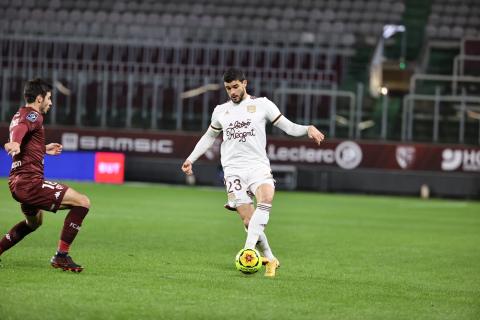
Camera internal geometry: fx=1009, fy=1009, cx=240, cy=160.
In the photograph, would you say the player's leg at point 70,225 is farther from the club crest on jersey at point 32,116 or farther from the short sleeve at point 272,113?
the short sleeve at point 272,113

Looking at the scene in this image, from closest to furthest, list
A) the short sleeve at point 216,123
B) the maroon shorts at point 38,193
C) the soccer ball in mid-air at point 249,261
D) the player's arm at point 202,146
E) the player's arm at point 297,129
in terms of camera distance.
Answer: the maroon shorts at point 38,193, the soccer ball in mid-air at point 249,261, the player's arm at point 297,129, the short sleeve at point 216,123, the player's arm at point 202,146

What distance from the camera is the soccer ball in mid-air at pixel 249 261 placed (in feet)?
32.7

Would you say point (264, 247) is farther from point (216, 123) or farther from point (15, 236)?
point (15, 236)

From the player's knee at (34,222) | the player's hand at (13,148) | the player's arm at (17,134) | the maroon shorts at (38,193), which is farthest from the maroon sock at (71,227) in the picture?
the player's hand at (13,148)

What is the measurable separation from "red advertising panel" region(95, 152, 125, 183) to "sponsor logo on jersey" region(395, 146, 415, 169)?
24.8 ft

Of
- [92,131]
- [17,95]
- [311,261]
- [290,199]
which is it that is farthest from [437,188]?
[311,261]

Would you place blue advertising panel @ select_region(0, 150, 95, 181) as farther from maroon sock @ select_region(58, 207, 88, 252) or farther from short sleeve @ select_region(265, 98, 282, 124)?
maroon sock @ select_region(58, 207, 88, 252)

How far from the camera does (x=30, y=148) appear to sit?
9.61m

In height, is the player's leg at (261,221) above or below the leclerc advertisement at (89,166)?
above

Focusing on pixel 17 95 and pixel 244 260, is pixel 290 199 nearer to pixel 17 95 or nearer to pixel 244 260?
pixel 17 95

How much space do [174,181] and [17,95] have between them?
4960 mm

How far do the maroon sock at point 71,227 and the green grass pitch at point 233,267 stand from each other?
0.99 ft

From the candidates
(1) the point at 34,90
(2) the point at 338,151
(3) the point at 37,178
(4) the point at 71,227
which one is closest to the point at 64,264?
(4) the point at 71,227

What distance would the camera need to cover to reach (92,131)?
27.9 metres
